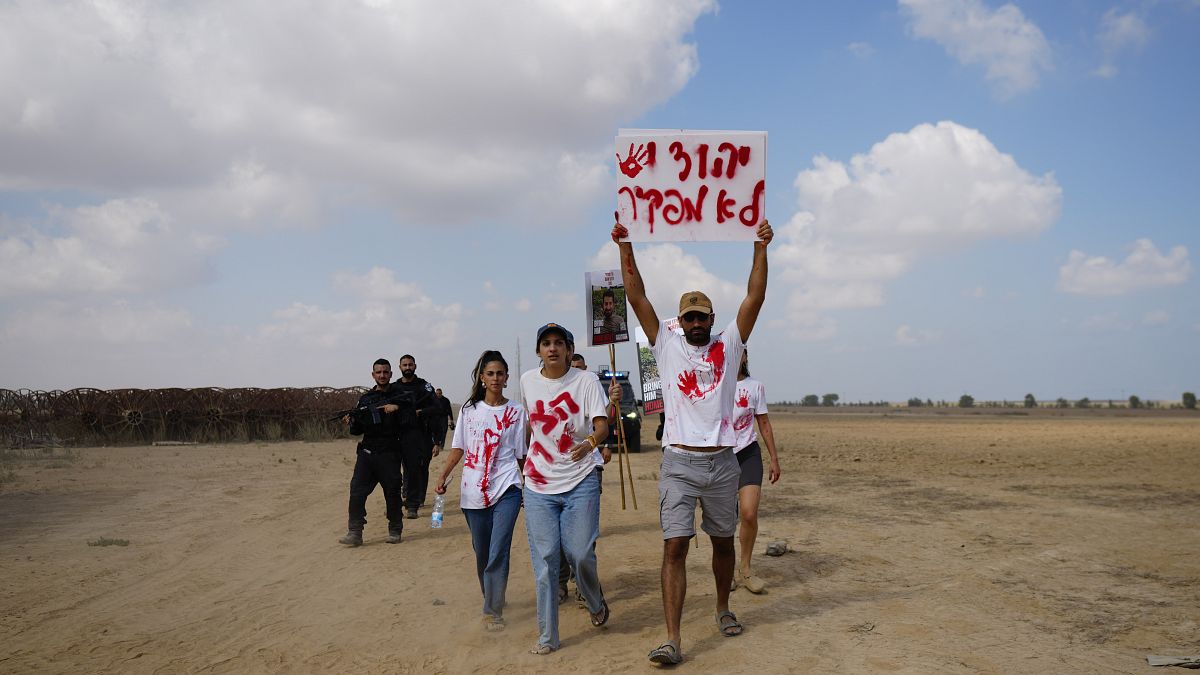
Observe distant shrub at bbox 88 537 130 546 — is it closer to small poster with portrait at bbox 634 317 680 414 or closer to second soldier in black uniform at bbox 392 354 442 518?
second soldier in black uniform at bbox 392 354 442 518

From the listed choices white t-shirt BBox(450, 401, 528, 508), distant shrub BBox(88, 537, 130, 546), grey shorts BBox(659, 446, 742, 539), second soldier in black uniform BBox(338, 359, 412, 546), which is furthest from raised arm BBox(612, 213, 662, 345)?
distant shrub BBox(88, 537, 130, 546)

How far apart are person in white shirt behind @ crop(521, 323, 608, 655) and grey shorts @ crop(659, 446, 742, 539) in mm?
477

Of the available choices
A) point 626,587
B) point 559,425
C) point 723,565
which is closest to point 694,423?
point 559,425

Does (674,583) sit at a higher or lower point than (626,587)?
higher

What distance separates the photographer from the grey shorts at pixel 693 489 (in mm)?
5539

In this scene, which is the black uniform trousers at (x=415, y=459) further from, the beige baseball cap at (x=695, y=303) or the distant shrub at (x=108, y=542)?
the beige baseball cap at (x=695, y=303)

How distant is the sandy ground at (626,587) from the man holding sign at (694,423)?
2.18 ft

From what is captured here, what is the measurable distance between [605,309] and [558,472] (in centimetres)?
360

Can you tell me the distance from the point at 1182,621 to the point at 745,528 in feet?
9.99

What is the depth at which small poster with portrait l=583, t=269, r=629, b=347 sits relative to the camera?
9147 mm

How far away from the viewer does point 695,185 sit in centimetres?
616

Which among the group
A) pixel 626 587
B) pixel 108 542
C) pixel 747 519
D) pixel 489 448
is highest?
pixel 489 448

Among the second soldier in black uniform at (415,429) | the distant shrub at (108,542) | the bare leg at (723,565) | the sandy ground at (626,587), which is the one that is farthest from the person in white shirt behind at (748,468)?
the distant shrub at (108,542)

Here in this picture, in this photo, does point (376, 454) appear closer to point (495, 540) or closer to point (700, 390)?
point (495, 540)
